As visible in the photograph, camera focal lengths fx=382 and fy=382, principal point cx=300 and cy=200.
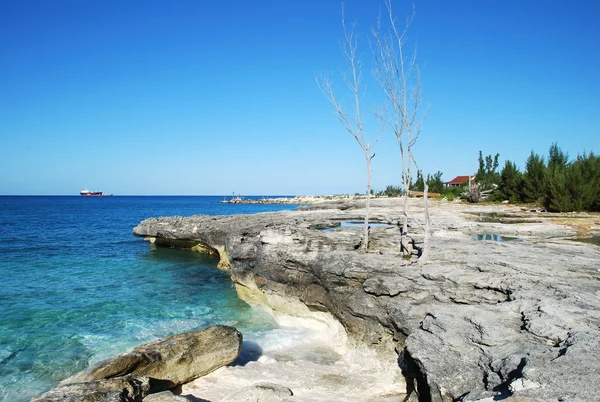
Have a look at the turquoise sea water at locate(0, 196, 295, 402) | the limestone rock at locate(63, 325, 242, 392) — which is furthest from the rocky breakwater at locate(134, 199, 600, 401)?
the limestone rock at locate(63, 325, 242, 392)

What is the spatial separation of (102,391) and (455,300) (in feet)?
25.0

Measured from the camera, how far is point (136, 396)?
7129 mm

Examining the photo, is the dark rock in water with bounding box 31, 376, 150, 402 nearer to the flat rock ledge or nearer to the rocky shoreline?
the flat rock ledge

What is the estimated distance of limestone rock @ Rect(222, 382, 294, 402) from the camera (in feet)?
24.9

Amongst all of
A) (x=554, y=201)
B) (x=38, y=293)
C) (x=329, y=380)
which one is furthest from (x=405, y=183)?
(x=554, y=201)

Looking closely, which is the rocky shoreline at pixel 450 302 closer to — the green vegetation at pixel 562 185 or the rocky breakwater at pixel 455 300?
the rocky breakwater at pixel 455 300

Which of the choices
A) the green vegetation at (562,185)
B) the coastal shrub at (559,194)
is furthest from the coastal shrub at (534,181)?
the coastal shrub at (559,194)

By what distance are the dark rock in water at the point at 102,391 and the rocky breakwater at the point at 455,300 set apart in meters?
5.10

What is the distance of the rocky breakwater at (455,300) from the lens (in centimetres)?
525

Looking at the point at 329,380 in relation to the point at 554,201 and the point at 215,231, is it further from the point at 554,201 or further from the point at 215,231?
the point at 554,201

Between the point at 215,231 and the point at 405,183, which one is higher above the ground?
the point at 405,183

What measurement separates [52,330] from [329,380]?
9.91 metres

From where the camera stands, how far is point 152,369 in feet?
28.2

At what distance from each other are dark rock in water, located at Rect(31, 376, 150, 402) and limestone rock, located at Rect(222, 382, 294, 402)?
5.55ft
